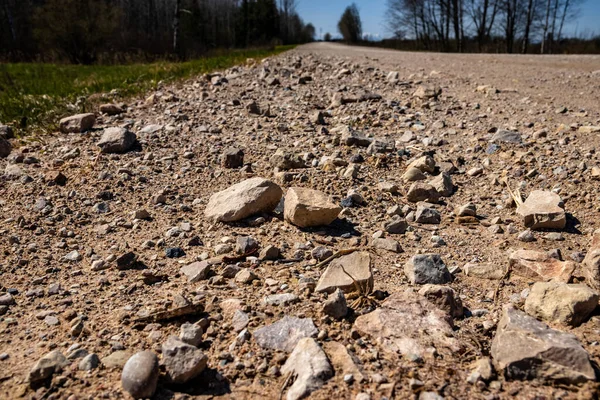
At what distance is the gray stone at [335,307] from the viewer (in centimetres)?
176

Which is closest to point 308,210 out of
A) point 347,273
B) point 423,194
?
point 347,273

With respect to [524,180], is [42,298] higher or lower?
lower

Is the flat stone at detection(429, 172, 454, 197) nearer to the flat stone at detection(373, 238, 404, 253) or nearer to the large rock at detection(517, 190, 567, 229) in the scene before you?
the large rock at detection(517, 190, 567, 229)

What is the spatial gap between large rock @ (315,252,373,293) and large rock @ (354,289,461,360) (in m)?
0.16

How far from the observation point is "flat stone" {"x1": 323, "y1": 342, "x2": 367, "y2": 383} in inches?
58.0

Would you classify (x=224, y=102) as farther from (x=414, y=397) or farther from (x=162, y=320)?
(x=414, y=397)

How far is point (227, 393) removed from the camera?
1438 millimetres

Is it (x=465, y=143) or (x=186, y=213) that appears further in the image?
(x=465, y=143)

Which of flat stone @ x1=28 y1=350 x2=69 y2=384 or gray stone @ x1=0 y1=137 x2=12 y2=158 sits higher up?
gray stone @ x1=0 y1=137 x2=12 y2=158

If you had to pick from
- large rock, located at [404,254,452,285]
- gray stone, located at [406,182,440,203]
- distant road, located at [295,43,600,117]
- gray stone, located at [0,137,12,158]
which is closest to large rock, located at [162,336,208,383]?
large rock, located at [404,254,452,285]

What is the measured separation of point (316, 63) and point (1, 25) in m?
37.1

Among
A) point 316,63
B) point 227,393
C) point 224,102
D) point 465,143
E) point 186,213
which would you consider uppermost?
point 316,63

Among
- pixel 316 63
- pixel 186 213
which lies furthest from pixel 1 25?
pixel 186 213

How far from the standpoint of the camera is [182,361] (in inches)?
57.8
